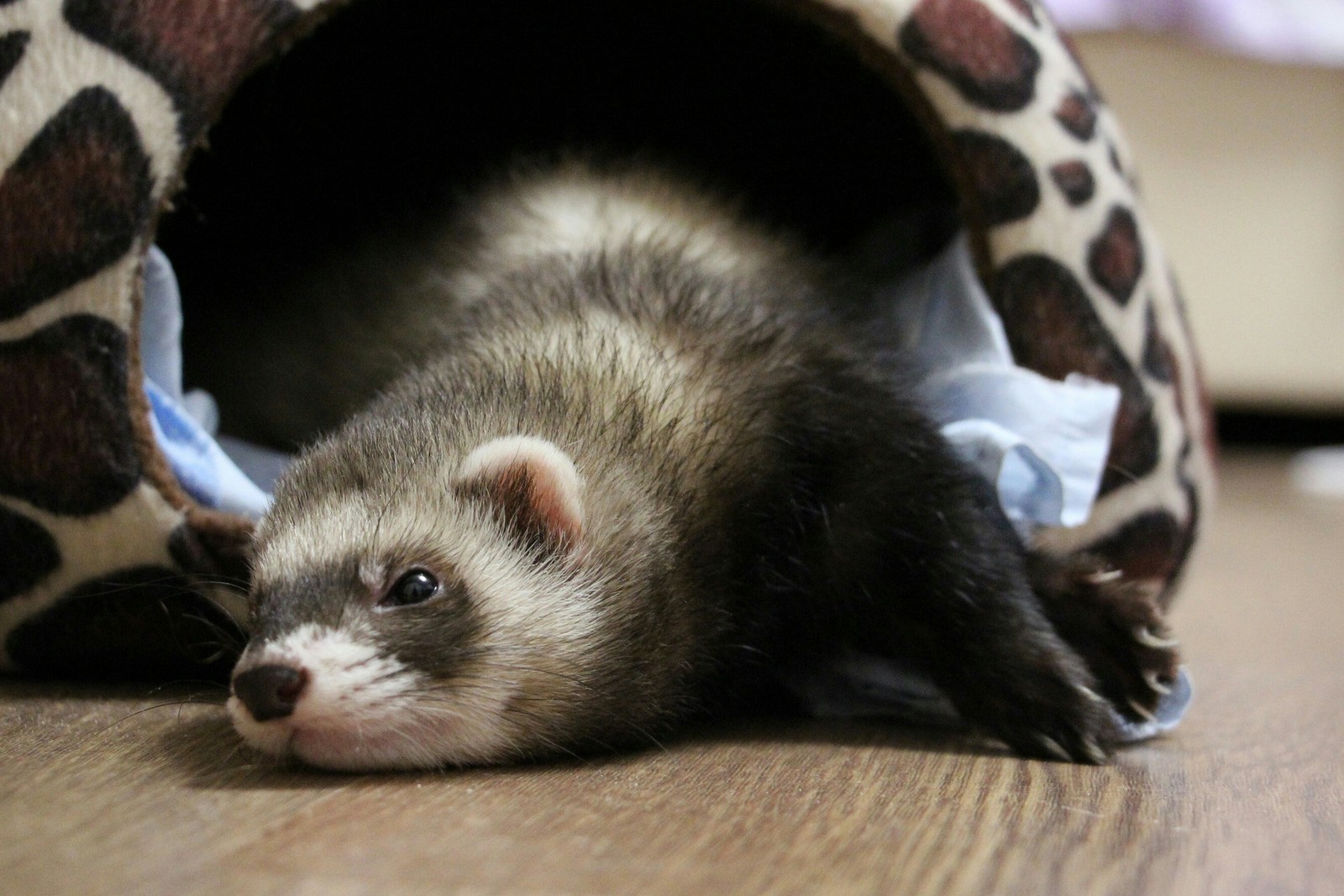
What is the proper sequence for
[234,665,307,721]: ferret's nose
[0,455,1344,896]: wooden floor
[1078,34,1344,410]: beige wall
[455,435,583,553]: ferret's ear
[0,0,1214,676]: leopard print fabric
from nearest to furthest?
[0,455,1344,896]: wooden floor, [234,665,307,721]: ferret's nose, [455,435,583,553]: ferret's ear, [0,0,1214,676]: leopard print fabric, [1078,34,1344,410]: beige wall

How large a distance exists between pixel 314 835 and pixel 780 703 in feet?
1.84

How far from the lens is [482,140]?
1769mm

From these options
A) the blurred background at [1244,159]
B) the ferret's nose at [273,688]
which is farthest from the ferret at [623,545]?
the blurred background at [1244,159]

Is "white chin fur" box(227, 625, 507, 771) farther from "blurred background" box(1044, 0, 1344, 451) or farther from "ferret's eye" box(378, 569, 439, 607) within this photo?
"blurred background" box(1044, 0, 1344, 451)

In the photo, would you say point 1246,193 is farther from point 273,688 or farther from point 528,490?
point 273,688

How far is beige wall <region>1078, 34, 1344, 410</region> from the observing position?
3488mm

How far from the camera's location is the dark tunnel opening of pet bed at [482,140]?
5.57ft

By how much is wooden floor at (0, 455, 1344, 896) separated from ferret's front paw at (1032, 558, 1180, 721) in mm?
53

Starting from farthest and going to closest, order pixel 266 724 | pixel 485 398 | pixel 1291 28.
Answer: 1. pixel 1291 28
2. pixel 485 398
3. pixel 266 724

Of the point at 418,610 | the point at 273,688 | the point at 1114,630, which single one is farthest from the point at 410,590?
the point at 1114,630

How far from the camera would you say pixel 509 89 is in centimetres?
178

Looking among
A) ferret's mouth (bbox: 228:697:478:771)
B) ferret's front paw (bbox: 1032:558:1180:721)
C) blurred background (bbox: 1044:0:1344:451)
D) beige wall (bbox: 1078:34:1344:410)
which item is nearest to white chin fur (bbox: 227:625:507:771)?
ferret's mouth (bbox: 228:697:478:771)

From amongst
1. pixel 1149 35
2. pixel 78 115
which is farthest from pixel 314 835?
pixel 1149 35

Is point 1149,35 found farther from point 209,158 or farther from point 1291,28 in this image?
point 209,158
